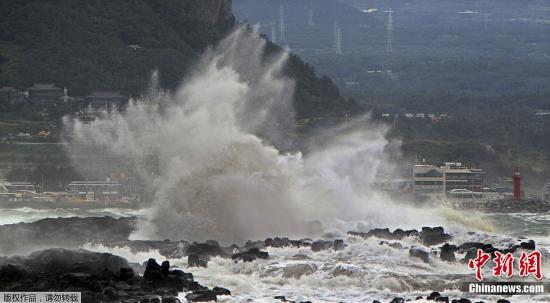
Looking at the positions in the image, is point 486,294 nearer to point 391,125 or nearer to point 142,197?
point 142,197

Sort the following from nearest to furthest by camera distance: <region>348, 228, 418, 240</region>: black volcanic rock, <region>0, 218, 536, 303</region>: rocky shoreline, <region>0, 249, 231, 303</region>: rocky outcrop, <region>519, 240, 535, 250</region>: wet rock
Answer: <region>0, 249, 231, 303</region>: rocky outcrop → <region>0, 218, 536, 303</region>: rocky shoreline → <region>519, 240, 535, 250</region>: wet rock → <region>348, 228, 418, 240</region>: black volcanic rock

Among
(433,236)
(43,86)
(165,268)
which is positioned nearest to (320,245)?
(433,236)

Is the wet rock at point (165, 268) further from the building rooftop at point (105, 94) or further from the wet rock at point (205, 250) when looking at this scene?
the building rooftop at point (105, 94)

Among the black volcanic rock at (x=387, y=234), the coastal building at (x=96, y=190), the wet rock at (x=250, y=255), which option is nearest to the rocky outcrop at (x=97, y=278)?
the wet rock at (x=250, y=255)

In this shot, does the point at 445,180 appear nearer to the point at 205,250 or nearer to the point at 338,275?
the point at 205,250

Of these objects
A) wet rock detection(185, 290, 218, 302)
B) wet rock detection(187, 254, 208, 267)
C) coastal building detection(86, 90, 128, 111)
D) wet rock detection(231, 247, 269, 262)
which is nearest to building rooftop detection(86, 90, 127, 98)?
coastal building detection(86, 90, 128, 111)

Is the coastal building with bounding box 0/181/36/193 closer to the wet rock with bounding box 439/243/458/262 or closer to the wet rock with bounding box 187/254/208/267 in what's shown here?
the wet rock with bounding box 187/254/208/267
